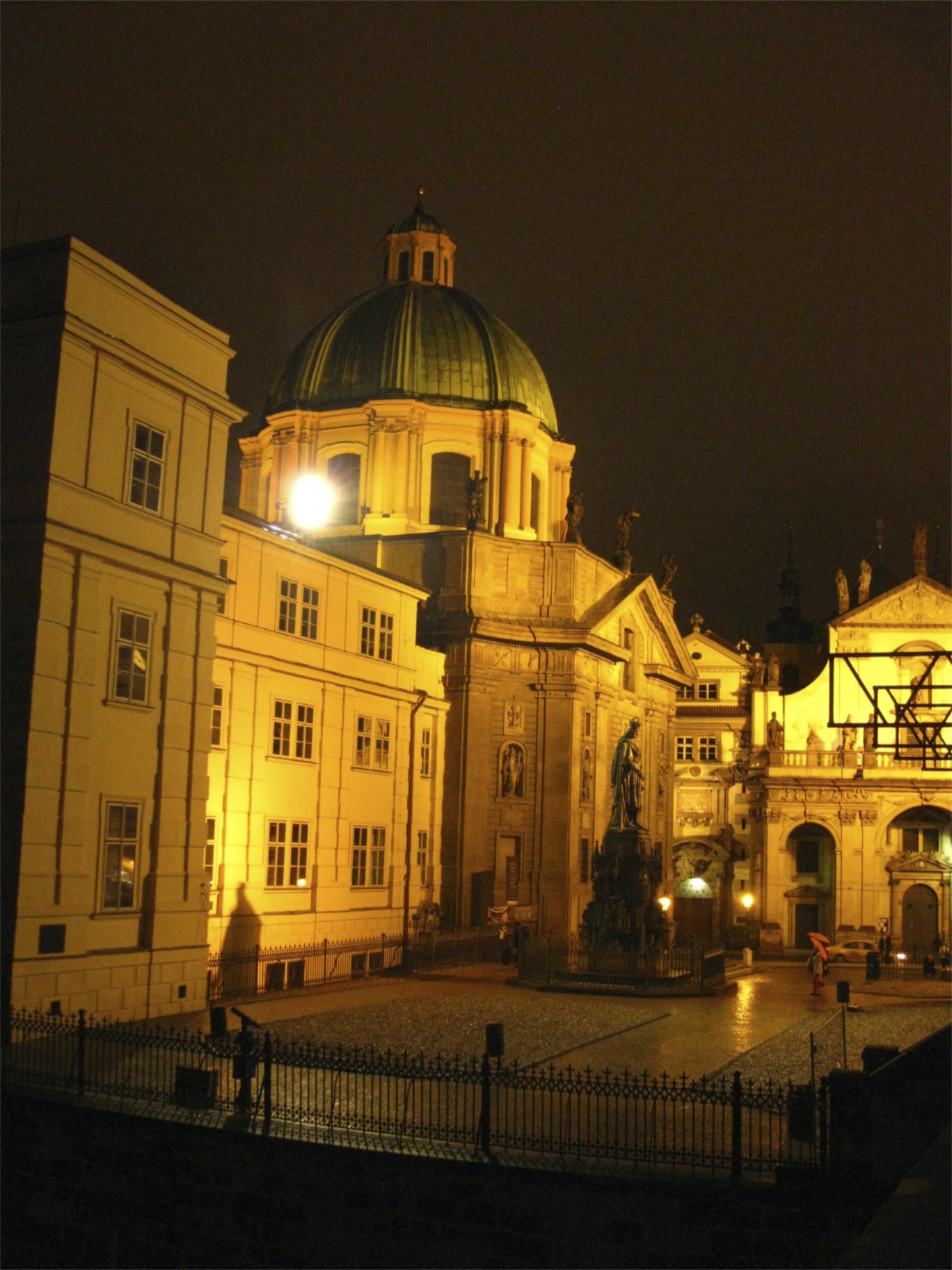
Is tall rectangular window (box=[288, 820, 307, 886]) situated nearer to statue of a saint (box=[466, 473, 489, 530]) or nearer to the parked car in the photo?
statue of a saint (box=[466, 473, 489, 530])

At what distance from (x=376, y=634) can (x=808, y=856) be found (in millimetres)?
30815

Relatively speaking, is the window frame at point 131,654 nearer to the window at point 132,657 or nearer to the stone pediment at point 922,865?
the window at point 132,657

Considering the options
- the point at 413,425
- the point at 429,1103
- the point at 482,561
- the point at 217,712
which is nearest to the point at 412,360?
the point at 413,425

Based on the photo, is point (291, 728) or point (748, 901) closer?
point (291, 728)

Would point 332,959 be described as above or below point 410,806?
below

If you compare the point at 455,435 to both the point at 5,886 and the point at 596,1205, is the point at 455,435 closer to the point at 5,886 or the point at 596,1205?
the point at 5,886

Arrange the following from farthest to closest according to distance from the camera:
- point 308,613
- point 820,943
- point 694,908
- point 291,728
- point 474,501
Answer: point 694,908
point 474,501
point 820,943
point 308,613
point 291,728

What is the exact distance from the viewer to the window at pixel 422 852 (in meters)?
42.8

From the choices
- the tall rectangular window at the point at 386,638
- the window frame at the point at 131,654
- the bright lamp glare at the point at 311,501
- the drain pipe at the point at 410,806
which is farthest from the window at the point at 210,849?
the bright lamp glare at the point at 311,501

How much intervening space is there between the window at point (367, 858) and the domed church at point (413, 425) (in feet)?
50.0

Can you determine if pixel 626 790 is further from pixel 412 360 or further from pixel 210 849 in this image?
pixel 412 360

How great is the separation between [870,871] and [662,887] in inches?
395

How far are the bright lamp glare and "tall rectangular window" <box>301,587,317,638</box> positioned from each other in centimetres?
1674

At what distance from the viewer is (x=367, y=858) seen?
1532 inches
